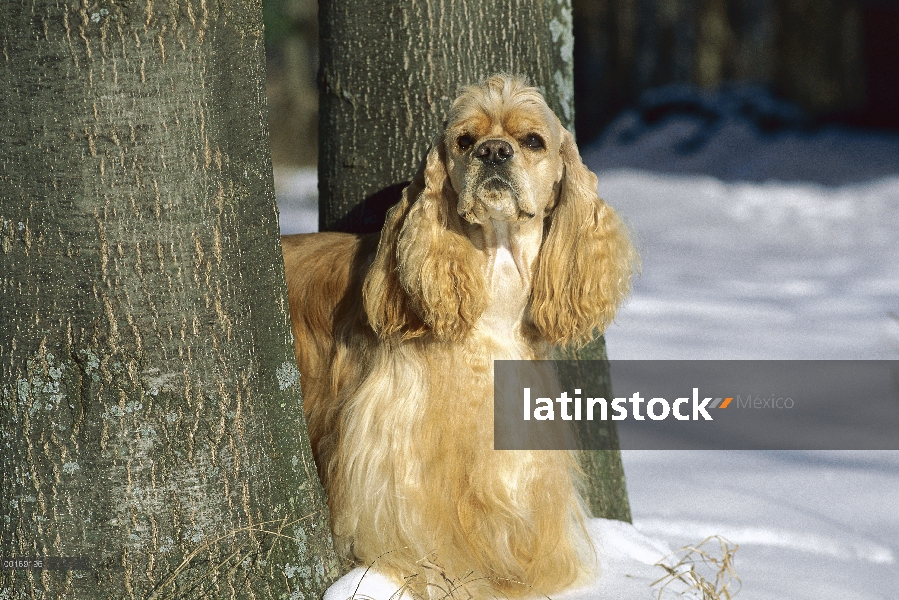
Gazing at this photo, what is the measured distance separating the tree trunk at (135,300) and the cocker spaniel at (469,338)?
506 millimetres

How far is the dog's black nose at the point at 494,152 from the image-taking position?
3168 mm

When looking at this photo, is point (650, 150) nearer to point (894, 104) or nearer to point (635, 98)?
point (635, 98)

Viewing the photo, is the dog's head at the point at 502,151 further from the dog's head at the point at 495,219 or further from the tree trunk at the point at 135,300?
the tree trunk at the point at 135,300

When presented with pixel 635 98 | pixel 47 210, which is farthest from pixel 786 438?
pixel 635 98

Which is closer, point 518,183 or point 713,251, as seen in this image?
point 518,183

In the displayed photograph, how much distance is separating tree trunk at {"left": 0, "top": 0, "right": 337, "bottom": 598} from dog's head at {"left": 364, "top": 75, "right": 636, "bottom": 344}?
555 millimetres

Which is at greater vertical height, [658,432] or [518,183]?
[518,183]

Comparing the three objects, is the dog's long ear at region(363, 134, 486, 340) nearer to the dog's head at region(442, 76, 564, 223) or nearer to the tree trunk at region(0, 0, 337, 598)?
the dog's head at region(442, 76, 564, 223)

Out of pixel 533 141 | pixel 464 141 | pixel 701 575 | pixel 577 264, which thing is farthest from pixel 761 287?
pixel 464 141

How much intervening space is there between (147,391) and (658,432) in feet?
12.5

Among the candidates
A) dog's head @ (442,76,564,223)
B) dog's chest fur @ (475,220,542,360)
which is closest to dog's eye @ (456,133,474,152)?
dog's head @ (442,76,564,223)

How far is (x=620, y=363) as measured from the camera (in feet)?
23.0

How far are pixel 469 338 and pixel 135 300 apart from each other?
117 centimetres

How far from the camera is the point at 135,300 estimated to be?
271cm
